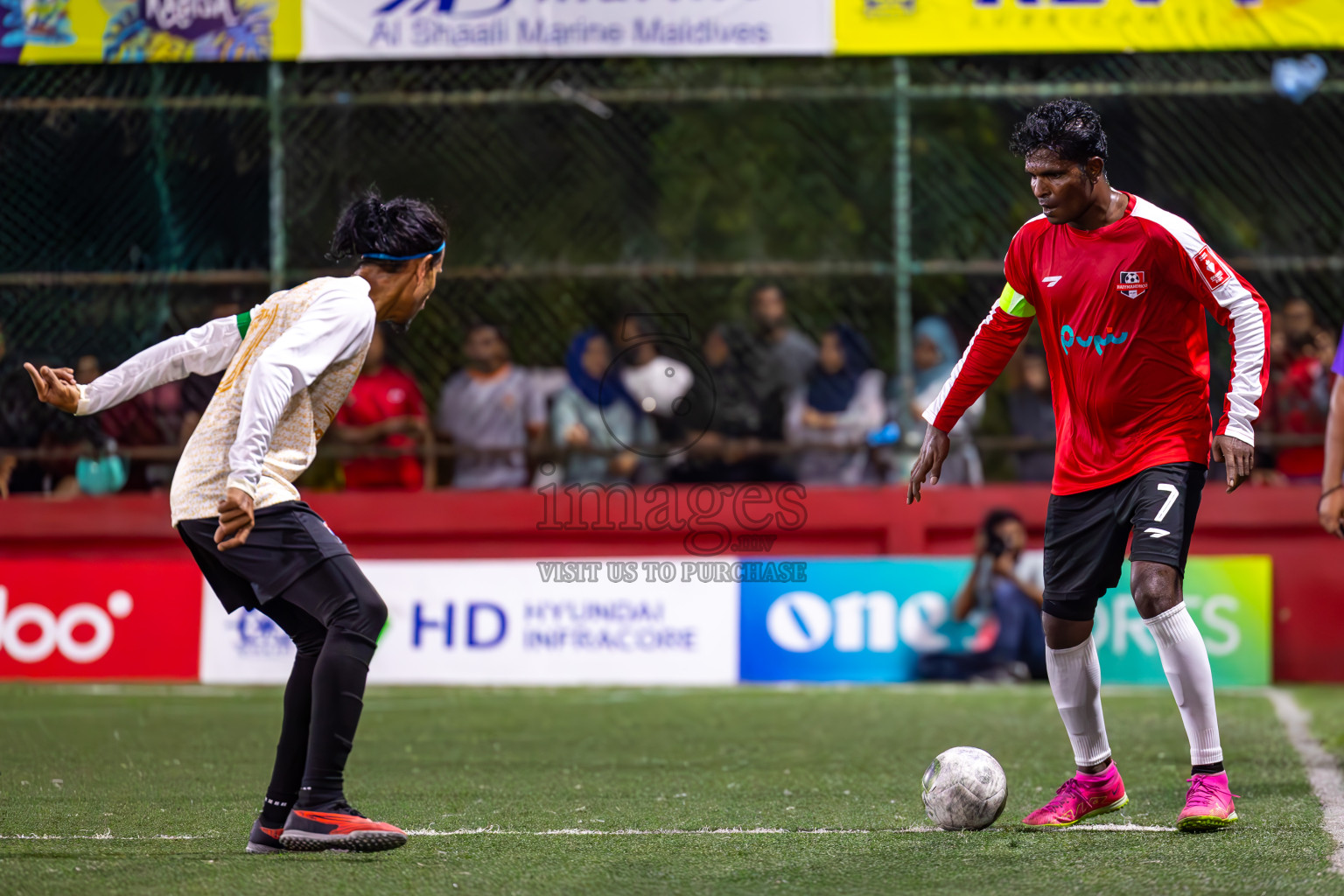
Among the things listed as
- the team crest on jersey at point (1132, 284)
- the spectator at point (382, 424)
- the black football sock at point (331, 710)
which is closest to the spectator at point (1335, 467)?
the team crest on jersey at point (1132, 284)

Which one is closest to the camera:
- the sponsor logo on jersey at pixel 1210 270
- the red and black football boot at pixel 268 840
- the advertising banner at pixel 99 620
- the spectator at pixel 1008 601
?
the red and black football boot at pixel 268 840

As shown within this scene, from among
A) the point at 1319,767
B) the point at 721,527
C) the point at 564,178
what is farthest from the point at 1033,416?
the point at 1319,767

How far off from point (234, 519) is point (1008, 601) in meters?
7.50

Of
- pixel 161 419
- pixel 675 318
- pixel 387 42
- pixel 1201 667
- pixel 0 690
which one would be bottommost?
pixel 0 690

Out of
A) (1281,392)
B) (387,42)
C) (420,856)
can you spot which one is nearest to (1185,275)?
(420,856)

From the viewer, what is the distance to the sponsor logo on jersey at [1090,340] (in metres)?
5.13

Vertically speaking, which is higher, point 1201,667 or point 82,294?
point 82,294

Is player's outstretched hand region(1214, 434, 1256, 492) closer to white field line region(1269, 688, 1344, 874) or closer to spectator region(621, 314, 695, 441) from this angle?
white field line region(1269, 688, 1344, 874)

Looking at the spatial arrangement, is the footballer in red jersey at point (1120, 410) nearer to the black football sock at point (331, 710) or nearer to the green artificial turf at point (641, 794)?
the green artificial turf at point (641, 794)

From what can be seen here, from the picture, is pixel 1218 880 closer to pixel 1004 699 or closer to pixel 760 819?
pixel 760 819

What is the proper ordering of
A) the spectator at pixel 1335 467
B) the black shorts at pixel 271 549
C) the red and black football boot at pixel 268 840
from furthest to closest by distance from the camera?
the spectator at pixel 1335 467
the red and black football boot at pixel 268 840
the black shorts at pixel 271 549

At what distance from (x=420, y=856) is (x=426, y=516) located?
295 inches

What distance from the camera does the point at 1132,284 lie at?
5.09 m

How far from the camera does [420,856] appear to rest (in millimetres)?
4629
